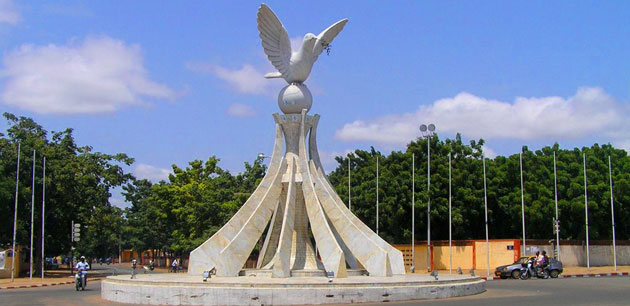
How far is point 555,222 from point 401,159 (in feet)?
37.8

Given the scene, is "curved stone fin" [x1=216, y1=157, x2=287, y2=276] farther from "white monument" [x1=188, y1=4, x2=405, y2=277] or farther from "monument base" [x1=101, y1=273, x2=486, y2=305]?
"monument base" [x1=101, y1=273, x2=486, y2=305]

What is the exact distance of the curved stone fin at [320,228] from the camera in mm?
24188

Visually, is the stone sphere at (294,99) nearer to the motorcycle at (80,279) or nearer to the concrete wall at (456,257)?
the motorcycle at (80,279)

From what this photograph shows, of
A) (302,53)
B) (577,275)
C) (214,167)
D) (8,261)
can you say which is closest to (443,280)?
(302,53)

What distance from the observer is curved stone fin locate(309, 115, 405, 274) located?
26547 mm

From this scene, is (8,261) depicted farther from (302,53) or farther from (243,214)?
(302,53)

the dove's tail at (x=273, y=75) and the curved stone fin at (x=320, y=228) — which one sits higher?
the dove's tail at (x=273, y=75)

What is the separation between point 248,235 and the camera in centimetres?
2620

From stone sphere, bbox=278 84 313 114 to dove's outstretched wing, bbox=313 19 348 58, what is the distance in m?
1.53

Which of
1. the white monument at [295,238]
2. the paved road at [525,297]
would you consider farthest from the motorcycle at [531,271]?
the white monument at [295,238]

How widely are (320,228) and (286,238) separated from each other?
1.33 m

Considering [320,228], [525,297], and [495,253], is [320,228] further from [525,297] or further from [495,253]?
[495,253]

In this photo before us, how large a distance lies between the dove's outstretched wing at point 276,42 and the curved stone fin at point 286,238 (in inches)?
155

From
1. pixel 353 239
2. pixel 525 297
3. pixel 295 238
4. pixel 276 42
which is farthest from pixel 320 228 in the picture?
pixel 525 297
